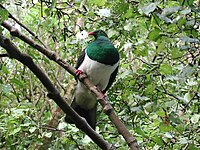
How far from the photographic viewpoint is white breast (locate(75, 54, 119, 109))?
228 centimetres

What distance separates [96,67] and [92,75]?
0.17 ft

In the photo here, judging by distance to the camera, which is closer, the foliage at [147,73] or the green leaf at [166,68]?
the foliage at [147,73]

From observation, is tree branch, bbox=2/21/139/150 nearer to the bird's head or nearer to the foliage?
the foliage

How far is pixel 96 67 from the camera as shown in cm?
229

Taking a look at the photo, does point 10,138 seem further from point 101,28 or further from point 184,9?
point 184,9

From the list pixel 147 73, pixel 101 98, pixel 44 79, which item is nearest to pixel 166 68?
pixel 147 73

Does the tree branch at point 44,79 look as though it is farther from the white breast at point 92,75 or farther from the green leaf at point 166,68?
the white breast at point 92,75

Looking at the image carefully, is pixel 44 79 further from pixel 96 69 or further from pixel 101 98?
pixel 96 69

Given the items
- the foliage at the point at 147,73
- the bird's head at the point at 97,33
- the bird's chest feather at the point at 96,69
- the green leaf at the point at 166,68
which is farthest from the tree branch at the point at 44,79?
the bird's head at the point at 97,33

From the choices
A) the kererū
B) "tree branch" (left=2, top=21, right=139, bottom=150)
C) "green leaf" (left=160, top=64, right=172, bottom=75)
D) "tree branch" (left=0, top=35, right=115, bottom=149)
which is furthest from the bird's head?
"tree branch" (left=0, top=35, right=115, bottom=149)

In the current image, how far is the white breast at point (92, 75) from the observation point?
2281 mm

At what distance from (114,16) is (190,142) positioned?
0.79m

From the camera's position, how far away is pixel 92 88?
1429 mm

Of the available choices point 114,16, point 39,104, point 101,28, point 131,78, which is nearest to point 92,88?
point 131,78
